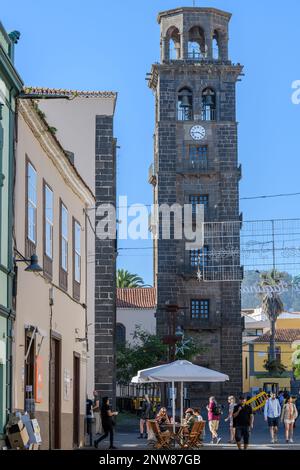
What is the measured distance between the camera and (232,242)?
218 ft

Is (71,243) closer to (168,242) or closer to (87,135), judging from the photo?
(87,135)

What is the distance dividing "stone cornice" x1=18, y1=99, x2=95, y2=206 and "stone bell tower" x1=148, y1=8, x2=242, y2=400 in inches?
1542

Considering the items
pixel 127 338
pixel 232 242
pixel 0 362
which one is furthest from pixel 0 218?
pixel 127 338

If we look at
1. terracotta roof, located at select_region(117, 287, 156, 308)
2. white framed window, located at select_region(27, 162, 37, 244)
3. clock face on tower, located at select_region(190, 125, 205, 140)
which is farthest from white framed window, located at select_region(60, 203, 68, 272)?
terracotta roof, located at select_region(117, 287, 156, 308)

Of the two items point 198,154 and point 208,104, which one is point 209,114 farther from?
point 198,154

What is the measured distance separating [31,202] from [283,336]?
85.9 m

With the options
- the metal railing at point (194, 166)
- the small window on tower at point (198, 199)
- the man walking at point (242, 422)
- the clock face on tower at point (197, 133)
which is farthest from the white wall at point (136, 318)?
the man walking at point (242, 422)

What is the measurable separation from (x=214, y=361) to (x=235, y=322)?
2686mm

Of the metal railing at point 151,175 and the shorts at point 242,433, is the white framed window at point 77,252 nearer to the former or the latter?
the shorts at point 242,433

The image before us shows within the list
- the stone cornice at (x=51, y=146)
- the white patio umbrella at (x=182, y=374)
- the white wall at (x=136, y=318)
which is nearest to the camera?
the stone cornice at (x=51, y=146)

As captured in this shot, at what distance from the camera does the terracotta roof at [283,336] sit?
336 ft

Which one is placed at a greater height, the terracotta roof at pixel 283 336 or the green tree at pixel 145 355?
the terracotta roof at pixel 283 336

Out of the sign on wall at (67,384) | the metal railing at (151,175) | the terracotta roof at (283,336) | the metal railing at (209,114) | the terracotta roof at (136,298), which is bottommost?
the sign on wall at (67,384)

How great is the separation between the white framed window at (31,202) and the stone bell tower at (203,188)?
147ft
